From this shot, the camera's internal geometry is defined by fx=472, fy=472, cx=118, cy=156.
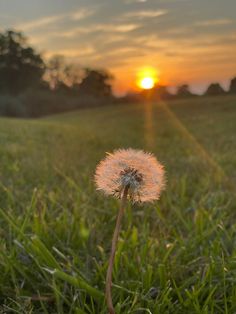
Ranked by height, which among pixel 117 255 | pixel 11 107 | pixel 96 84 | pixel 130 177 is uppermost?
pixel 96 84

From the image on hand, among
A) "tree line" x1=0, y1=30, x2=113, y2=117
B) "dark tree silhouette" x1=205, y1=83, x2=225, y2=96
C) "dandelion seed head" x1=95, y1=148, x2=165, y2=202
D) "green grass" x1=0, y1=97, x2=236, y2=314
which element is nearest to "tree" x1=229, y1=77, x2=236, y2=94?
"dark tree silhouette" x1=205, y1=83, x2=225, y2=96

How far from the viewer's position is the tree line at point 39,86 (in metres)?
44.0

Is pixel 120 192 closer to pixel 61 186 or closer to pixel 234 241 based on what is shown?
pixel 234 241

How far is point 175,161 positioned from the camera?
598 centimetres

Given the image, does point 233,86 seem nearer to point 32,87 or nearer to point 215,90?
point 215,90

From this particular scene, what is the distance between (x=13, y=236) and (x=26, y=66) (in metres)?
44.8

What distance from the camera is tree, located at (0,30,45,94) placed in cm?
4484

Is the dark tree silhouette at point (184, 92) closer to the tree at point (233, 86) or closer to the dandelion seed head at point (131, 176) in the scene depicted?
the tree at point (233, 86)

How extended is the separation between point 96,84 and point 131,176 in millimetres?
48335

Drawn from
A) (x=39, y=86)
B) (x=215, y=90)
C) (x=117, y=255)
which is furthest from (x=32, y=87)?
(x=117, y=255)

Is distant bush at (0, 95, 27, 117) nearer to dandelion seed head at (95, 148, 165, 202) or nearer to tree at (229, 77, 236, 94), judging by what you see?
tree at (229, 77, 236, 94)

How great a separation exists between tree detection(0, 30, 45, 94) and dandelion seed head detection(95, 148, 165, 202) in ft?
148

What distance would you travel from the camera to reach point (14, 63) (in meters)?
45.3

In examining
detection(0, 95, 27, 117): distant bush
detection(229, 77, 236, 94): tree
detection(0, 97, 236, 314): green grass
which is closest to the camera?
detection(0, 97, 236, 314): green grass
